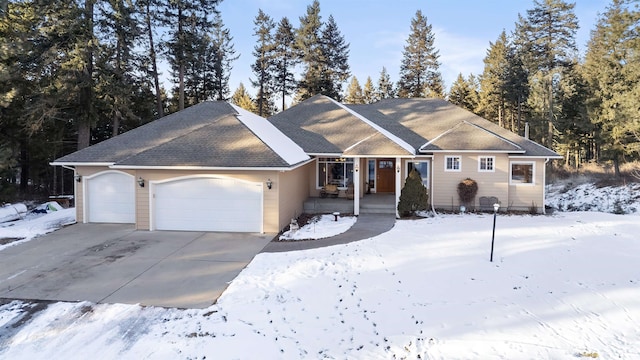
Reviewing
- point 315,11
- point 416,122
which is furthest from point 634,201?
point 315,11

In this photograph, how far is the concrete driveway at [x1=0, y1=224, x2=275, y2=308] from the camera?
6559mm

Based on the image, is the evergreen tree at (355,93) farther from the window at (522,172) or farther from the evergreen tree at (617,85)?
the window at (522,172)

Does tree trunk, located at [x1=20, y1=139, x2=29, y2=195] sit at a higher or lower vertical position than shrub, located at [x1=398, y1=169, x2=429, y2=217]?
higher

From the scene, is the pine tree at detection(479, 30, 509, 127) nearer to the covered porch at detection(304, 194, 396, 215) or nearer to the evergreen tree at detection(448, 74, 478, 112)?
the evergreen tree at detection(448, 74, 478, 112)

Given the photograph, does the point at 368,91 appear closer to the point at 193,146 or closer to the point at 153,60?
the point at 153,60

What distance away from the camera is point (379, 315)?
5832 mm

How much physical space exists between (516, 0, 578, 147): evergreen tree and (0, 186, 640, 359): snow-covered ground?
23.7m

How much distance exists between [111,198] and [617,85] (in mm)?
26269

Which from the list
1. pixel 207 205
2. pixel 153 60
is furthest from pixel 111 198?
pixel 153 60

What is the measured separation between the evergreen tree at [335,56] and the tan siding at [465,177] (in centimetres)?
1897

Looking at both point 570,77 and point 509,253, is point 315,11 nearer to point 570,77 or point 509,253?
point 570,77

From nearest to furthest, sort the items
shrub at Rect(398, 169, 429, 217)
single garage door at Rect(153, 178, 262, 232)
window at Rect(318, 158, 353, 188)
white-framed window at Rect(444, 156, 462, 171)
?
single garage door at Rect(153, 178, 262, 232), shrub at Rect(398, 169, 429, 217), white-framed window at Rect(444, 156, 462, 171), window at Rect(318, 158, 353, 188)

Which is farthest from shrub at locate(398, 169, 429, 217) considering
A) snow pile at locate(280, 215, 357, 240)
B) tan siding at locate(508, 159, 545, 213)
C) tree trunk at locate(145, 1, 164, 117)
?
tree trunk at locate(145, 1, 164, 117)

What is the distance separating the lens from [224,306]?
605 centimetres
